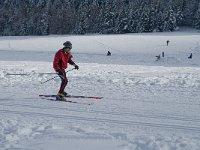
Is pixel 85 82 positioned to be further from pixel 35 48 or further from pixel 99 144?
pixel 35 48

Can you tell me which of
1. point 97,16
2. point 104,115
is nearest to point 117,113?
point 104,115

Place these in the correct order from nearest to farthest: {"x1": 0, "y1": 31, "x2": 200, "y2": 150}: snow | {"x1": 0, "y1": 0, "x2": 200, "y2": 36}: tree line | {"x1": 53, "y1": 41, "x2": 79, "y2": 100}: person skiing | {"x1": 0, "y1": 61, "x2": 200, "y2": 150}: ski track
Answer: {"x1": 0, "y1": 31, "x2": 200, "y2": 150}: snow < {"x1": 0, "y1": 61, "x2": 200, "y2": 150}: ski track < {"x1": 53, "y1": 41, "x2": 79, "y2": 100}: person skiing < {"x1": 0, "y1": 0, "x2": 200, "y2": 36}: tree line

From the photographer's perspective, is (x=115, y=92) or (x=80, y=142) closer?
(x=80, y=142)

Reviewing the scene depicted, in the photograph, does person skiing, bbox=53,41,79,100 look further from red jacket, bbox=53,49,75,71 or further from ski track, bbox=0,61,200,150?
ski track, bbox=0,61,200,150

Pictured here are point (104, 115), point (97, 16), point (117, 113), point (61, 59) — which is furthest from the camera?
point (97, 16)

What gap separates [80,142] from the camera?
24.1ft

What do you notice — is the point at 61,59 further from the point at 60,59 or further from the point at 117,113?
the point at 117,113

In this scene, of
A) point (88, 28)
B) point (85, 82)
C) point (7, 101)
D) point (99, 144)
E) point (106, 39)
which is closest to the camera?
point (99, 144)

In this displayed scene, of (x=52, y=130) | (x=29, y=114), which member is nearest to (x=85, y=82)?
(x=29, y=114)

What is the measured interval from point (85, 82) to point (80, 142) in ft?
25.5

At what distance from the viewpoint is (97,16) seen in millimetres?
90438

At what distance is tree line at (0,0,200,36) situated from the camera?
80.2 m

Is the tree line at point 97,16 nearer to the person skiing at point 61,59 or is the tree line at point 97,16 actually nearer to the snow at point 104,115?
the snow at point 104,115

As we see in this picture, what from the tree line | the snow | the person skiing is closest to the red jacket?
the person skiing
